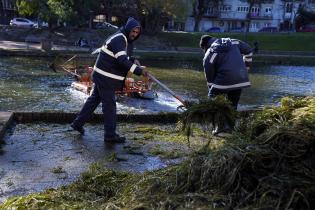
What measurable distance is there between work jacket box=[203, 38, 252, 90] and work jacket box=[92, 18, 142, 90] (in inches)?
55.6

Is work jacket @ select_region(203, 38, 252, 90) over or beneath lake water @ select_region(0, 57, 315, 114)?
over

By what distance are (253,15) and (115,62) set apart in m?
70.4

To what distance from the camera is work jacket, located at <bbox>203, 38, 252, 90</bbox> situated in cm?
816

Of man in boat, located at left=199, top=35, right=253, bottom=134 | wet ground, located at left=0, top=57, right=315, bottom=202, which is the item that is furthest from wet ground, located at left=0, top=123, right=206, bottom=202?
man in boat, located at left=199, top=35, right=253, bottom=134

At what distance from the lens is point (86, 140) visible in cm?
774

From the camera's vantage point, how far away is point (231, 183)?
4098 mm

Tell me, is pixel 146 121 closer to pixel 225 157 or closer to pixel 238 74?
pixel 238 74

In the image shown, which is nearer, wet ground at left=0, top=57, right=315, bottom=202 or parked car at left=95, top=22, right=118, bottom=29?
wet ground at left=0, top=57, right=315, bottom=202

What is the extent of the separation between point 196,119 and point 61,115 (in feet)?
10.6

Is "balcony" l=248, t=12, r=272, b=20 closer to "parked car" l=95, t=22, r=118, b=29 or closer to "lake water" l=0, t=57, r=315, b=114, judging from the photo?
"parked car" l=95, t=22, r=118, b=29

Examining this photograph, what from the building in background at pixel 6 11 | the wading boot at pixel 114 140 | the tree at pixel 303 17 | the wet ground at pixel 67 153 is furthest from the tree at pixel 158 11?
the wading boot at pixel 114 140

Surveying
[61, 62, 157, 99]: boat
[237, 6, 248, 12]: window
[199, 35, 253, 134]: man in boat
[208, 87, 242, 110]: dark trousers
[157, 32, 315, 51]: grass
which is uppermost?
[237, 6, 248, 12]: window

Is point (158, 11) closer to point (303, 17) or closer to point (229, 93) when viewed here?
point (303, 17)

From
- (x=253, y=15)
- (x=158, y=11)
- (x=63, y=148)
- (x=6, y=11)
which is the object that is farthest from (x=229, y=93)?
(x=253, y=15)
